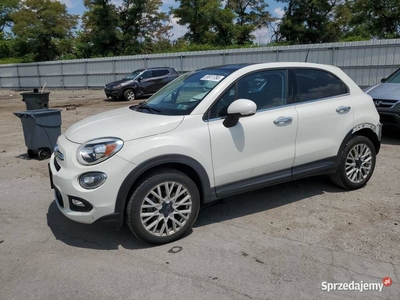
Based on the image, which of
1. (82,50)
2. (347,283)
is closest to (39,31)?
(82,50)

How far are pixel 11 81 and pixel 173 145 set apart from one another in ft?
108

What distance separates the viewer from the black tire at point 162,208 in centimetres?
343

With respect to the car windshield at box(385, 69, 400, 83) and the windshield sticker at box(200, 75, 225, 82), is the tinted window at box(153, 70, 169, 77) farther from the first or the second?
the windshield sticker at box(200, 75, 225, 82)

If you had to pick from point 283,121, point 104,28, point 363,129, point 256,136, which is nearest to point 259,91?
point 283,121

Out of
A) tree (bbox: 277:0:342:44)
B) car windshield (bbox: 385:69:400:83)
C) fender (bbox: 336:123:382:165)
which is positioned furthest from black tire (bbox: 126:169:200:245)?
tree (bbox: 277:0:342:44)

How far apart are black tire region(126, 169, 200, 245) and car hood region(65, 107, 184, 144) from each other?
1.37 feet

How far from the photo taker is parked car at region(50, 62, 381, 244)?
338cm

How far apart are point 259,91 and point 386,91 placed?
4761mm

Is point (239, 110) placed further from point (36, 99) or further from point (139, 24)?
point (139, 24)

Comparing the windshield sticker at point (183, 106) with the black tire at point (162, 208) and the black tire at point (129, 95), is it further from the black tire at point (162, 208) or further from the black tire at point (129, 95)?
the black tire at point (129, 95)

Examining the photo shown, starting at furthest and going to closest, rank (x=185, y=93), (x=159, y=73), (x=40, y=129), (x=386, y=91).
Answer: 1. (x=159, y=73)
2. (x=386, y=91)
3. (x=40, y=129)
4. (x=185, y=93)

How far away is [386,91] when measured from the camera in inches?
301

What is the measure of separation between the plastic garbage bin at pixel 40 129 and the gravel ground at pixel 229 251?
2.08 metres

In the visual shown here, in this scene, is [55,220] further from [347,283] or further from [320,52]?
[320,52]
